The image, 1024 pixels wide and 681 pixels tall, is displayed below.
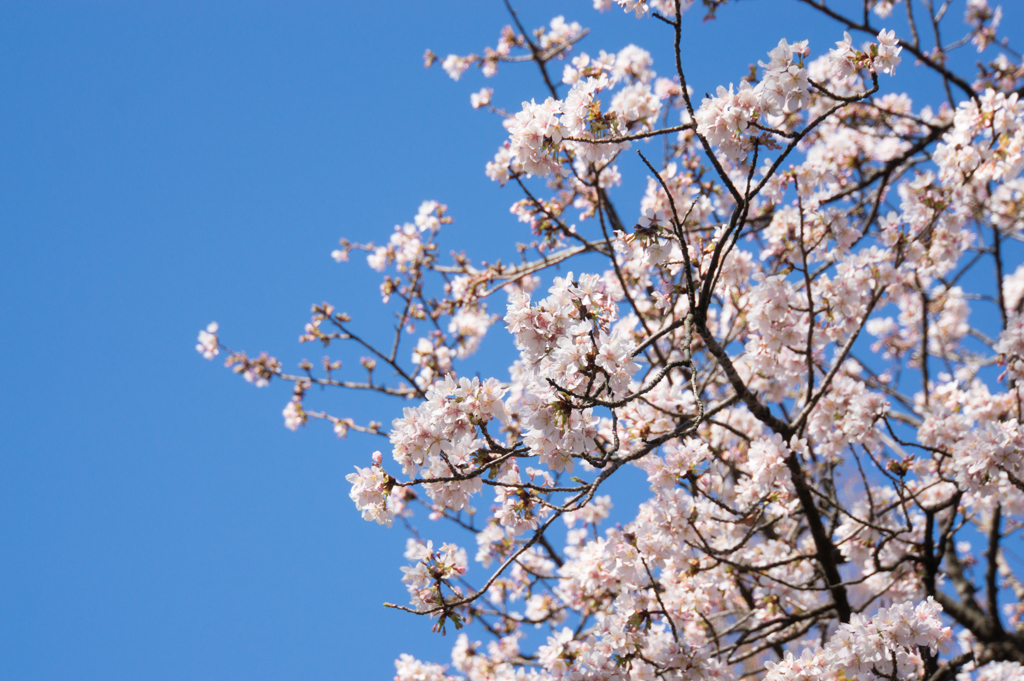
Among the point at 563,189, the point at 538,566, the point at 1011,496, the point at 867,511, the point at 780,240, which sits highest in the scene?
the point at 563,189

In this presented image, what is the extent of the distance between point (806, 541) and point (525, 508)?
3.83m

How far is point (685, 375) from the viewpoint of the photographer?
5109 mm

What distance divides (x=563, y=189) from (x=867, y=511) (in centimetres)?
360

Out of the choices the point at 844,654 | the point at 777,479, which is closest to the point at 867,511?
the point at 777,479

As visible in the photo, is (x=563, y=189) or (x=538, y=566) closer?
(x=563, y=189)

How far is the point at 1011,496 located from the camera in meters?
4.57

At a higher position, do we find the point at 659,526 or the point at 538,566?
the point at 538,566

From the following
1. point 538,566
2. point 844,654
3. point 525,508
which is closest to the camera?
point 525,508

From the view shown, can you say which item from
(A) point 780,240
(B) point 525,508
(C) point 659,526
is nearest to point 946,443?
(A) point 780,240

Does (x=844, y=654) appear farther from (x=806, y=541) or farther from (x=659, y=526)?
(x=806, y=541)

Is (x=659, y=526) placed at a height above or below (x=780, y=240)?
below

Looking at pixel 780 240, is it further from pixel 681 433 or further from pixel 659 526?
pixel 681 433

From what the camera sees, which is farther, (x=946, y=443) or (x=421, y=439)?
(x=946, y=443)

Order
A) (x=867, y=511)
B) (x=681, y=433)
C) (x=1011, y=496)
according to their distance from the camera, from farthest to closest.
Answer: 1. (x=867, y=511)
2. (x=1011, y=496)
3. (x=681, y=433)
